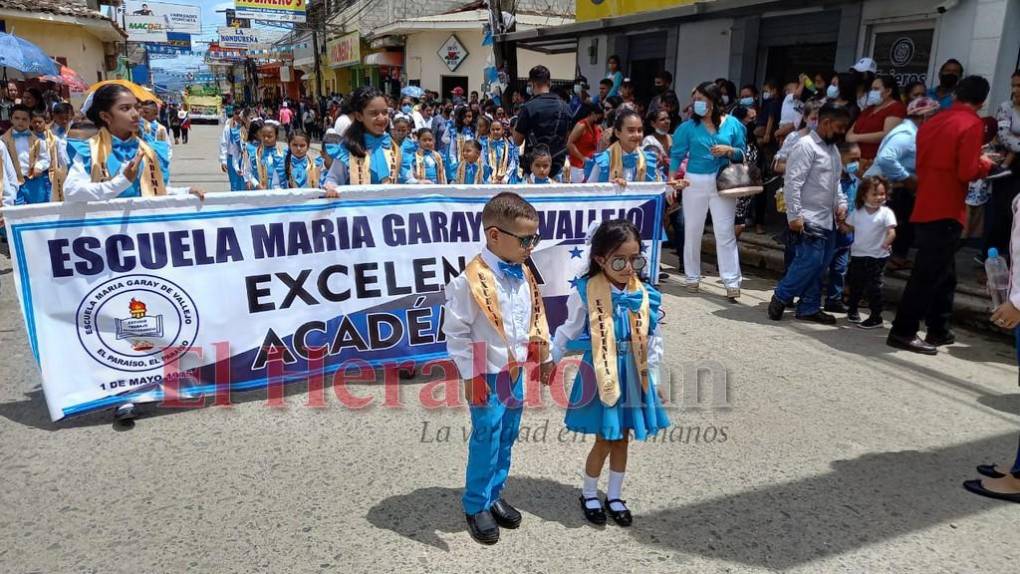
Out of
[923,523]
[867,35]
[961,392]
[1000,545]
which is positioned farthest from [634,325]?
[867,35]

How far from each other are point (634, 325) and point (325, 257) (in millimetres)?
2238

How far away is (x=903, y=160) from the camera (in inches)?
266

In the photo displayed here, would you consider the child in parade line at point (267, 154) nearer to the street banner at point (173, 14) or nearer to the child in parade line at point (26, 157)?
the child in parade line at point (26, 157)

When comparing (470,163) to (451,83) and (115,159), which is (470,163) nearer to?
(115,159)

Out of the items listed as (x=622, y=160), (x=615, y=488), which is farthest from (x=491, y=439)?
(x=622, y=160)

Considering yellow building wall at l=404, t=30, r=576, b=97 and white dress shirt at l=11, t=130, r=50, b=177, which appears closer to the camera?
white dress shirt at l=11, t=130, r=50, b=177

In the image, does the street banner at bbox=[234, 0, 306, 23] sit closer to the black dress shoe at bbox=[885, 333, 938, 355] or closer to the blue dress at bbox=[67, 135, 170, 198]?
the blue dress at bbox=[67, 135, 170, 198]

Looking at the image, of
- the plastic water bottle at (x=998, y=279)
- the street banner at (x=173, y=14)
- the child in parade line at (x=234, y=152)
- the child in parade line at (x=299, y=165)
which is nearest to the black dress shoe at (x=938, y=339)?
the plastic water bottle at (x=998, y=279)

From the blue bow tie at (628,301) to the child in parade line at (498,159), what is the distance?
28.5ft

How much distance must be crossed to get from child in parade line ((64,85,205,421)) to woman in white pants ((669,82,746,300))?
4431 millimetres

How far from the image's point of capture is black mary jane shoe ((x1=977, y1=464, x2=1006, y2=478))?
361 centimetres

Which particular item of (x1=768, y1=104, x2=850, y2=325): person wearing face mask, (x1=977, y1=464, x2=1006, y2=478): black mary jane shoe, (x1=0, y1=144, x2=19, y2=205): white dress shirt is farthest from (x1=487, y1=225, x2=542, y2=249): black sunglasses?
(x1=0, y1=144, x2=19, y2=205): white dress shirt

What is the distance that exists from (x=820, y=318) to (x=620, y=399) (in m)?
3.96

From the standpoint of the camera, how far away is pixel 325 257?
4.52 metres
